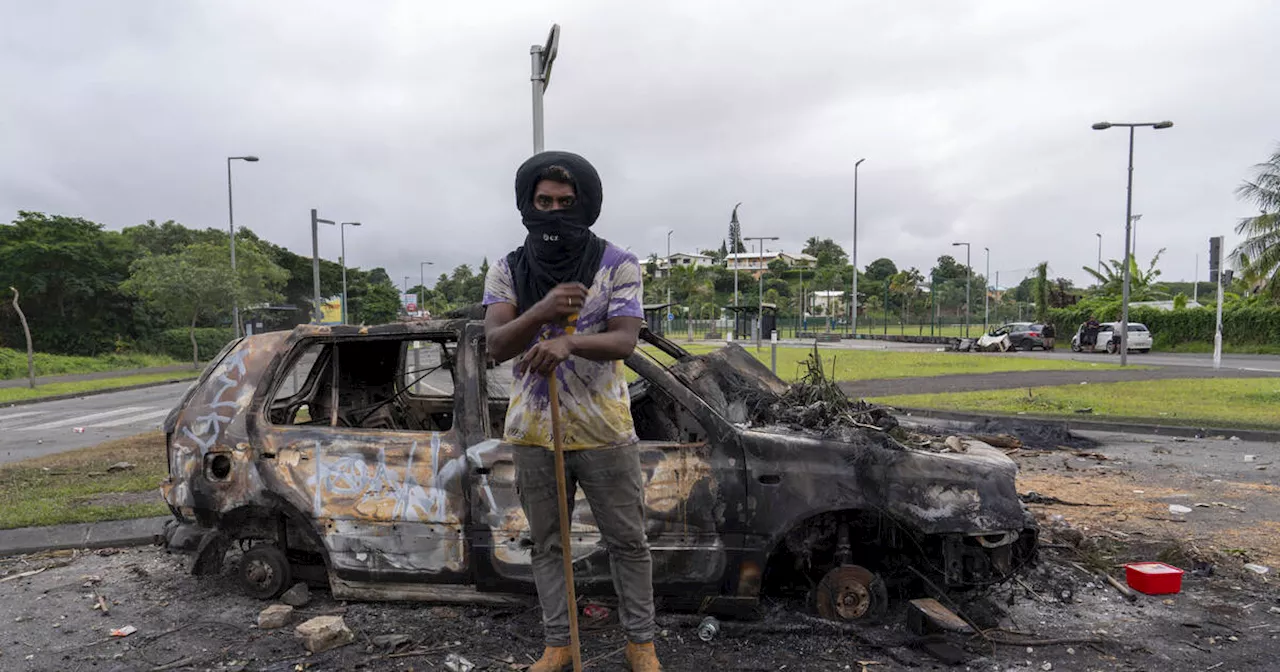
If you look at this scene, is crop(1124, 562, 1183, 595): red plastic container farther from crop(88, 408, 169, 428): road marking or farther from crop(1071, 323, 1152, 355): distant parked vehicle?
crop(1071, 323, 1152, 355): distant parked vehicle

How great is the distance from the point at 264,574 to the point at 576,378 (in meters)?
2.35

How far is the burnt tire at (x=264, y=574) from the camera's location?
3.68 meters

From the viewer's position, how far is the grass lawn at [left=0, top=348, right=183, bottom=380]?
22.8 meters

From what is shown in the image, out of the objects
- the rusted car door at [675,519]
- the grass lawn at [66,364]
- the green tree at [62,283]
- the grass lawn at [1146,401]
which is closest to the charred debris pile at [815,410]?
the rusted car door at [675,519]

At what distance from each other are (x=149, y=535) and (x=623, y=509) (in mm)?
4111

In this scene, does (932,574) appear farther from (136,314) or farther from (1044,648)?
(136,314)

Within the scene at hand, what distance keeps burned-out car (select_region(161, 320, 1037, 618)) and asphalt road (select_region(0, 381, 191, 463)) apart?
640 centimetres

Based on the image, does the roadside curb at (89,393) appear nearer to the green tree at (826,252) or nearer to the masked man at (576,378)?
the masked man at (576,378)

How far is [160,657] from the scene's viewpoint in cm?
318

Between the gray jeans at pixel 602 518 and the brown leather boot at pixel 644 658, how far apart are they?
3 centimetres

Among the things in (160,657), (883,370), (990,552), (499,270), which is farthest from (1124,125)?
(160,657)

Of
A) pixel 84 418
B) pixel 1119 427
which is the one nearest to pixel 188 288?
pixel 84 418

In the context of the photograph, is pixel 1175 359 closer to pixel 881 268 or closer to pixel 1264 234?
pixel 1264 234

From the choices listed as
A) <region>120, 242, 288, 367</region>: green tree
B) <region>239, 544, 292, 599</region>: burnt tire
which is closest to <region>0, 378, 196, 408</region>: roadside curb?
<region>120, 242, 288, 367</region>: green tree
